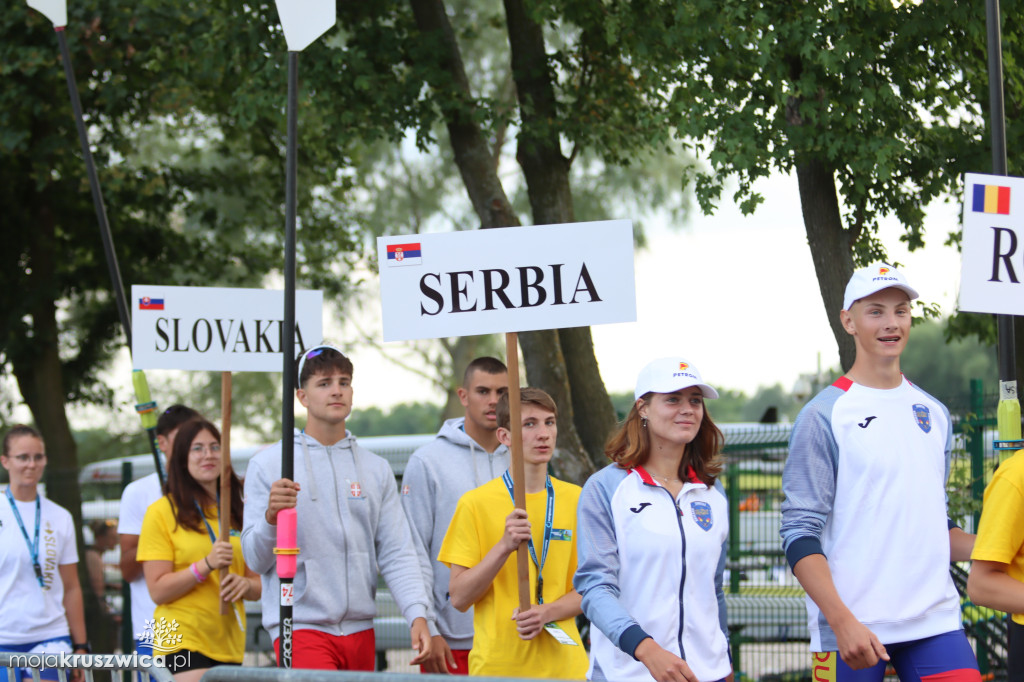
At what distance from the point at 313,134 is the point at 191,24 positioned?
→ 2.49 metres

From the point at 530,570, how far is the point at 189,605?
6.32ft

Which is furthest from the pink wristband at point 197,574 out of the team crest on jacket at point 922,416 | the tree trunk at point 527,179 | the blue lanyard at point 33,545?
the tree trunk at point 527,179

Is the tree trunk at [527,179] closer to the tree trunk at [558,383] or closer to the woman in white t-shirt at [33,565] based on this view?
the tree trunk at [558,383]

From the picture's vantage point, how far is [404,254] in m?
4.94

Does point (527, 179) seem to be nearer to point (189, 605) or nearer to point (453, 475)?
point (453, 475)

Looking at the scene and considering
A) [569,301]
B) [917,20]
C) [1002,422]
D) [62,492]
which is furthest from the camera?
[62,492]

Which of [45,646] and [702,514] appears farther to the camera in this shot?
[45,646]

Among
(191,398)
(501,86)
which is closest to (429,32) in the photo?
(501,86)

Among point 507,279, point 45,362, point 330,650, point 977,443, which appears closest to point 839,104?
point 977,443

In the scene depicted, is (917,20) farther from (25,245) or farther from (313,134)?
(25,245)

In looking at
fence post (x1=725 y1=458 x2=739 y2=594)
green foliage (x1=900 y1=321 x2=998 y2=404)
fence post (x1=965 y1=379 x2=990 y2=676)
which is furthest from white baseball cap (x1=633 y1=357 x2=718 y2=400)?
A: green foliage (x1=900 y1=321 x2=998 y2=404)

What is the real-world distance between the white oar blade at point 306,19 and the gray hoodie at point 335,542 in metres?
1.87

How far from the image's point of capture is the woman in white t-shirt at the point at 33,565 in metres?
6.91

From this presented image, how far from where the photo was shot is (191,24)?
40.0 ft
